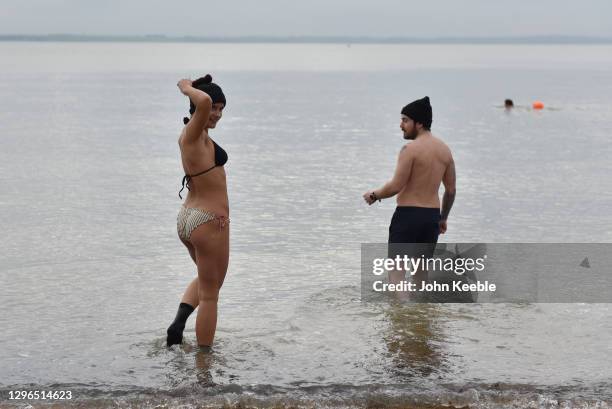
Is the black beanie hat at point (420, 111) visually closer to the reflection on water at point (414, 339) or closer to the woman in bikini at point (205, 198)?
the reflection on water at point (414, 339)

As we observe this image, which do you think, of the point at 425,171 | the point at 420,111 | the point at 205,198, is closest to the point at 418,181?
the point at 425,171

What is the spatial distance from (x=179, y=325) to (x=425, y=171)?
2.21 m

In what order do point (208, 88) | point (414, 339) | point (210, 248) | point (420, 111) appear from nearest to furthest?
point (208, 88) < point (210, 248) < point (414, 339) < point (420, 111)

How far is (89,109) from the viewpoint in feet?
114

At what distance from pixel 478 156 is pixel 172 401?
594 inches

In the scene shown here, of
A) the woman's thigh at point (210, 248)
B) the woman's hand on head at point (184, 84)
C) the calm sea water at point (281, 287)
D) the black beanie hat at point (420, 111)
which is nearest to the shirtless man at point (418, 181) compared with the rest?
the black beanie hat at point (420, 111)

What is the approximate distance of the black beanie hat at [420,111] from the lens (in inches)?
294

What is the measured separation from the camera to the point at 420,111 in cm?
748

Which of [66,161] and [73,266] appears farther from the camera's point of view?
[66,161]

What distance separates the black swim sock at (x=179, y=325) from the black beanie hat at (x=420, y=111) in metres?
2.23

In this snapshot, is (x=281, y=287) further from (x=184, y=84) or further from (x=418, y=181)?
(x=184, y=84)

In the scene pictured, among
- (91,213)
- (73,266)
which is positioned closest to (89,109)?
(91,213)

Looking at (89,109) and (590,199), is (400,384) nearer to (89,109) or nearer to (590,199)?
(590,199)

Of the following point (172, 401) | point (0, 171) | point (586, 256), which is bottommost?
point (172, 401)
